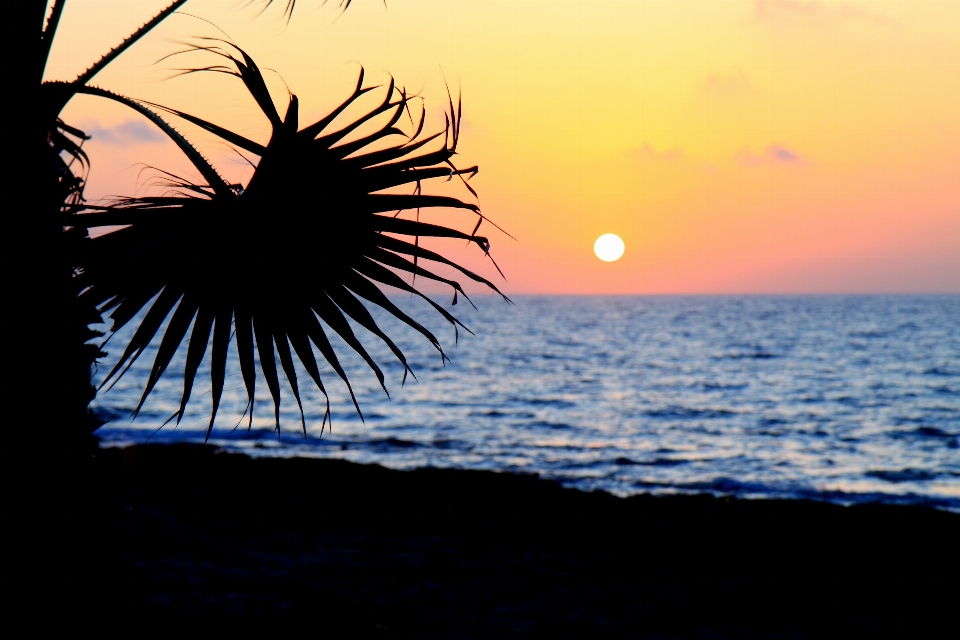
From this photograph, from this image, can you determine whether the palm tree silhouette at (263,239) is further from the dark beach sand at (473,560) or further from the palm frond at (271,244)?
the dark beach sand at (473,560)

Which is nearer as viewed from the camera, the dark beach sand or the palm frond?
the palm frond

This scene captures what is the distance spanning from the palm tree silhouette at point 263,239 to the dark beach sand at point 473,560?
3.49ft

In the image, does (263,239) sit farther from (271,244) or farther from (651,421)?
(651,421)

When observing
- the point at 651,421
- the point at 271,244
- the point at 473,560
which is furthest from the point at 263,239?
the point at 651,421

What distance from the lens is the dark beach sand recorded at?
602cm

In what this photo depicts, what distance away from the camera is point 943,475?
16.0m

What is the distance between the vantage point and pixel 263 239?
128 inches

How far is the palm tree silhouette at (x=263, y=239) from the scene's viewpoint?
3.19 m

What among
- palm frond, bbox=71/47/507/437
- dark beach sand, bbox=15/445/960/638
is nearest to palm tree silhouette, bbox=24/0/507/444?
palm frond, bbox=71/47/507/437

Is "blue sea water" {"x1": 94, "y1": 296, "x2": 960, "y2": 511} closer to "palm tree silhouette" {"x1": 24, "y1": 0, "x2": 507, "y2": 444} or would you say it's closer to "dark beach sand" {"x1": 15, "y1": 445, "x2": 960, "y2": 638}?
"palm tree silhouette" {"x1": 24, "y1": 0, "x2": 507, "y2": 444}

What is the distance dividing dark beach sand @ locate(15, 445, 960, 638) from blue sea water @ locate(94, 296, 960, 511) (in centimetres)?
174

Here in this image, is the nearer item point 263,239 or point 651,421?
point 263,239

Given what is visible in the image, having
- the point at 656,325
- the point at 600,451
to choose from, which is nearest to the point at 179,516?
the point at 600,451

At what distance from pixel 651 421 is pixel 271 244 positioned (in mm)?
21052
